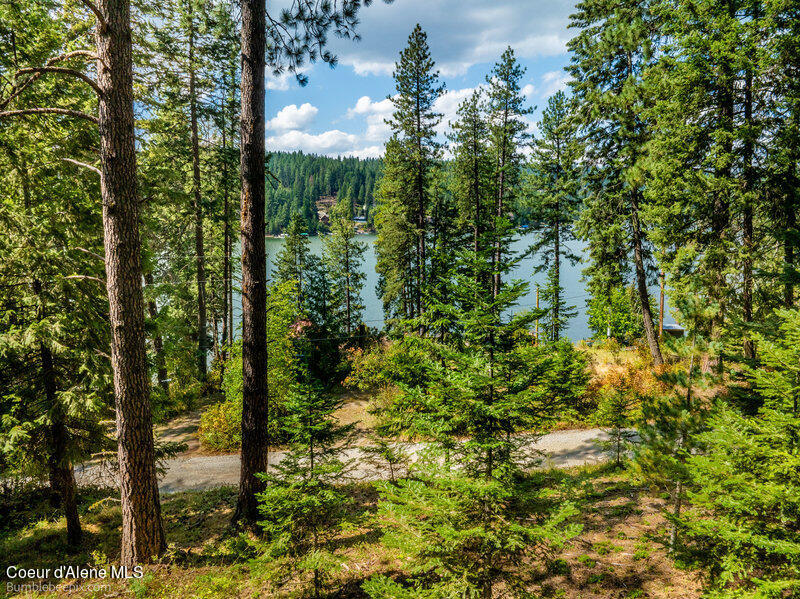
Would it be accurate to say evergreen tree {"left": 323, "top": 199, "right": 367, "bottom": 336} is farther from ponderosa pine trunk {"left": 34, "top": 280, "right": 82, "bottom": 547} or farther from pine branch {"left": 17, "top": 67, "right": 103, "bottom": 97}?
pine branch {"left": 17, "top": 67, "right": 103, "bottom": 97}

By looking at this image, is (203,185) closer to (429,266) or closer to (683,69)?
(429,266)

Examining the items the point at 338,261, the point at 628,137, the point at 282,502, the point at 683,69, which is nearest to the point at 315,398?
the point at 282,502

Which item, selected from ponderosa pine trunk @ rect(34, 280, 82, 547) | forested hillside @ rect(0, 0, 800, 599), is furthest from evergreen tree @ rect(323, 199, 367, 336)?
ponderosa pine trunk @ rect(34, 280, 82, 547)

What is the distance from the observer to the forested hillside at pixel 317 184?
91875mm

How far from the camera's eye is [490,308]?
13.1 feet

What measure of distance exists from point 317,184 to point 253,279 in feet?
376

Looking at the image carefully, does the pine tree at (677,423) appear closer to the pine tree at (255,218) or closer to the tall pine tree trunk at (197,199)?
the pine tree at (255,218)

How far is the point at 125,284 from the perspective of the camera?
15.8 feet

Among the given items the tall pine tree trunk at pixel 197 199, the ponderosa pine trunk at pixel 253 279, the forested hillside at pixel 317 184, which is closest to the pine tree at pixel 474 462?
the ponderosa pine trunk at pixel 253 279

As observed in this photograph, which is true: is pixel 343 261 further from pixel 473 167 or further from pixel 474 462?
pixel 474 462

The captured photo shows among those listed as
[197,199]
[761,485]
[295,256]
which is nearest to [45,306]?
[761,485]

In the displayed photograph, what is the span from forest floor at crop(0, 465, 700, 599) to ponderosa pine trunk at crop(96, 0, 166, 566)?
73 centimetres

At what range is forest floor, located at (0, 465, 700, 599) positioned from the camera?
4.65 meters

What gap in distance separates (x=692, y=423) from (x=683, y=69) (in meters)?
9.43
